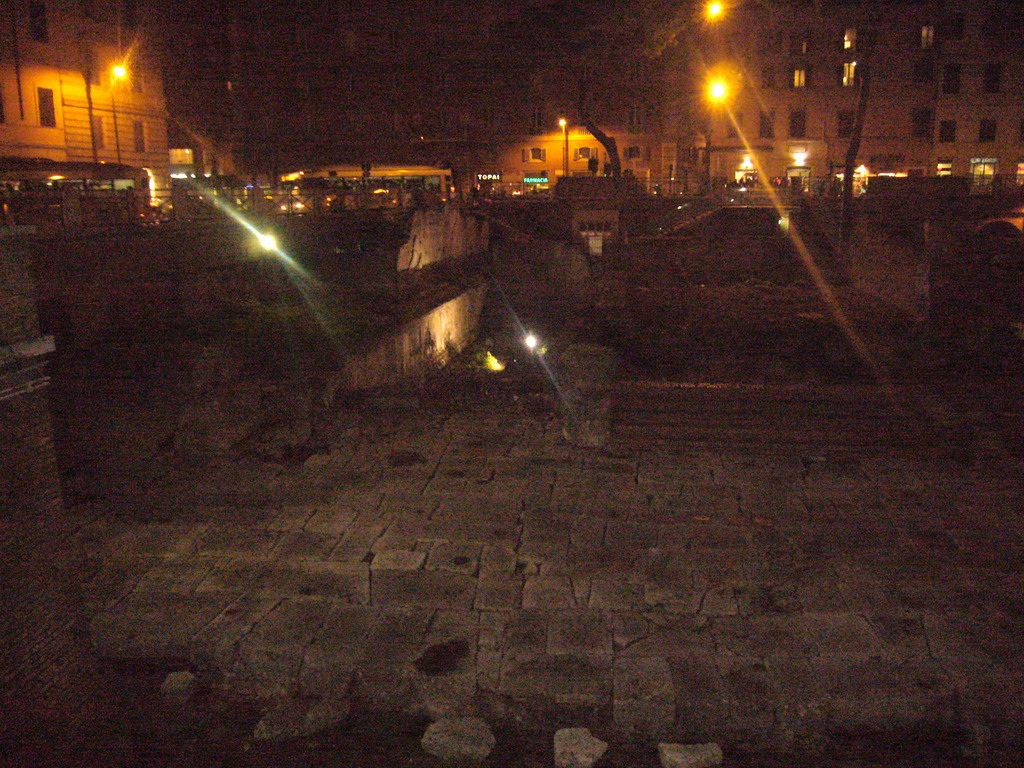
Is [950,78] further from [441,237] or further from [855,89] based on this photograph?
[441,237]

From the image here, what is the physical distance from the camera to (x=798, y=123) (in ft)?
137

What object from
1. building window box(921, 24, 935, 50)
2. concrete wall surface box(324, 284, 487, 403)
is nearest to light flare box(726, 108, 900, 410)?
concrete wall surface box(324, 284, 487, 403)

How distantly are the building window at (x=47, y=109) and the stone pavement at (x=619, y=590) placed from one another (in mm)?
Result: 24931

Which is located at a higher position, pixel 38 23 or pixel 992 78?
pixel 992 78

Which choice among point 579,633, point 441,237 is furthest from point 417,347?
point 579,633

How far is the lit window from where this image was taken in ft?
136

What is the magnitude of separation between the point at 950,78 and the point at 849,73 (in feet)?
16.9

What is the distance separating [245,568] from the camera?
25.6ft

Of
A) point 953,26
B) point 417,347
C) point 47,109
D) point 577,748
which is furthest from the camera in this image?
point 953,26

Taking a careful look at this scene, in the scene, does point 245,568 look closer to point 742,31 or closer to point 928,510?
point 928,510

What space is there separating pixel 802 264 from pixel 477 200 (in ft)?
39.9

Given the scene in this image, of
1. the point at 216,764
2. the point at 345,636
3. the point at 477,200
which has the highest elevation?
the point at 477,200

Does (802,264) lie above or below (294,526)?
above

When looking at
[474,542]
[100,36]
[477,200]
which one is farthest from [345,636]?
[100,36]
